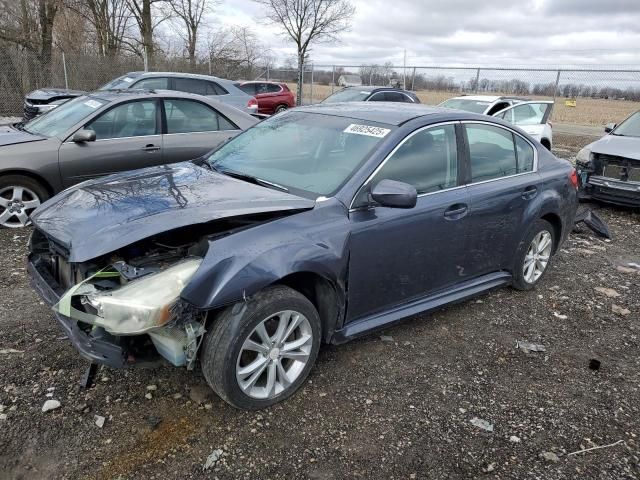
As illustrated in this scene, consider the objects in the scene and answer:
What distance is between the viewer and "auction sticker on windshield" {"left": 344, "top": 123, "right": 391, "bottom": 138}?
→ 3.55 meters

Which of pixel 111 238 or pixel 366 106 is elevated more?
pixel 366 106

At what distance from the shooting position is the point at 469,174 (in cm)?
395

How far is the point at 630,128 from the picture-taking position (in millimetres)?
8641

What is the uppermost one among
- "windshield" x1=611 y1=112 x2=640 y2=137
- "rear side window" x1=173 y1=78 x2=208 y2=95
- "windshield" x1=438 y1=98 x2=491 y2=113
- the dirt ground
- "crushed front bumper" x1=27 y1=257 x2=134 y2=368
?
"rear side window" x1=173 y1=78 x2=208 y2=95

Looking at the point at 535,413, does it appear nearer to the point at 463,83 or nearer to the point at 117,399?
the point at 117,399

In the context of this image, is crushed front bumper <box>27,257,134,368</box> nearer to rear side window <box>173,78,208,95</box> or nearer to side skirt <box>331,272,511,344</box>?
side skirt <box>331,272,511,344</box>

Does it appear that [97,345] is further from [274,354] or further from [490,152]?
Answer: [490,152]

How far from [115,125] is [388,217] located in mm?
4275

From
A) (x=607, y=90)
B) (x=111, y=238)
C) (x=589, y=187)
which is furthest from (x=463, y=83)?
(x=111, y=238)

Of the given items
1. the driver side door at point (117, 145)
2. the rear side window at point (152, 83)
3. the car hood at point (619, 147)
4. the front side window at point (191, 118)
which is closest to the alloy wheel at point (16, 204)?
the driver side door at point (117, 145)

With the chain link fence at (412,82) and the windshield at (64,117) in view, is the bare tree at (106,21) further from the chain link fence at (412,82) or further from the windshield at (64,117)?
the windshield at (64,117)

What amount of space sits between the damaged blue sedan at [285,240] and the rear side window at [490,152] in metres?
0.02

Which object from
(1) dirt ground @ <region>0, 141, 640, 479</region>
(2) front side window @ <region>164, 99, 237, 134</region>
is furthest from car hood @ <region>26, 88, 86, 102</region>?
(1) dirt ground @ <region>0, 141, 640, 479</region>

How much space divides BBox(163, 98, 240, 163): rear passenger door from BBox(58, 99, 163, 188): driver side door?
0.14 m
